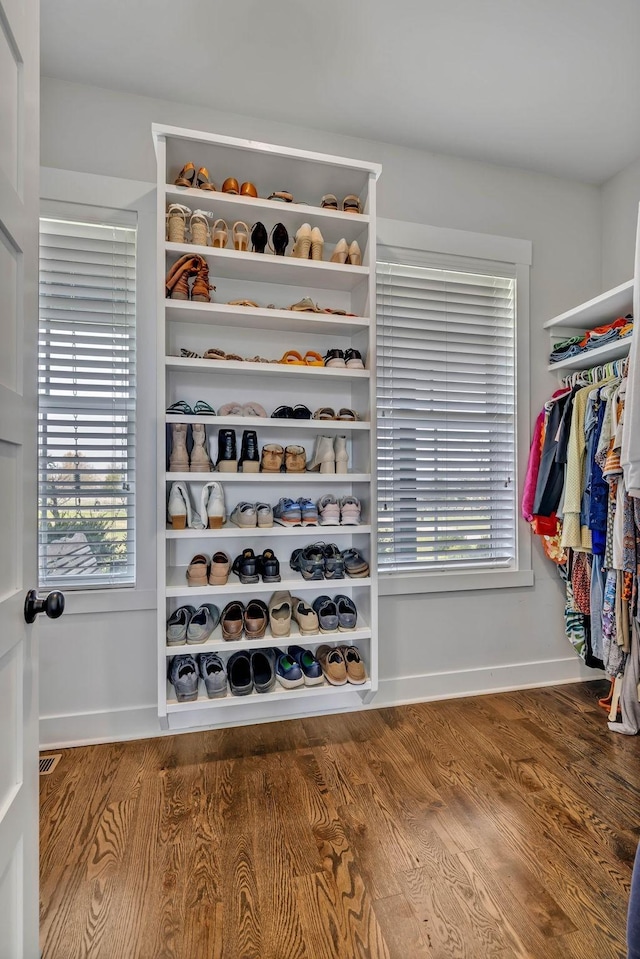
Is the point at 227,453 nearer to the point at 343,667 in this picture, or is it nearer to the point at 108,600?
the point at 108,600

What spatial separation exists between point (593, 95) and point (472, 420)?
4.79 feet

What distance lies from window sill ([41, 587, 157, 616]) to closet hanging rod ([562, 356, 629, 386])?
2224 mm

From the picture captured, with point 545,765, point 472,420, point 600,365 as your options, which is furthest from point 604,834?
point 600,365

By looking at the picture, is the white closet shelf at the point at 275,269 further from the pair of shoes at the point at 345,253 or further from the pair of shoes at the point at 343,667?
the pair of shoes at the point at 343,667

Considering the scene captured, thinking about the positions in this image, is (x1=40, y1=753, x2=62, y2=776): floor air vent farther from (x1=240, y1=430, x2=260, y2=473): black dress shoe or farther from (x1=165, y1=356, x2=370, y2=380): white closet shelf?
(x1=165, y1=356, x2=370, y2=380): white closet shelf

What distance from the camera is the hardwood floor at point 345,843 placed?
3.63 ft

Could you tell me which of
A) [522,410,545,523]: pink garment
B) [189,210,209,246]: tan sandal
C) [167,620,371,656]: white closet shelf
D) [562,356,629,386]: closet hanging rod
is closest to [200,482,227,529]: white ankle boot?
[167,620,371,656]: white closet shelf

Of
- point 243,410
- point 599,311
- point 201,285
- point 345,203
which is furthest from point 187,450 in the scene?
point 599,311

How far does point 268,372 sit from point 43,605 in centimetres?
128

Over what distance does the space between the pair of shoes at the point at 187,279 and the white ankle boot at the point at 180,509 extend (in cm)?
73

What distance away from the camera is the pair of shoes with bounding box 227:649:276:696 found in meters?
1.80

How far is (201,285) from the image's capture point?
5.97ft

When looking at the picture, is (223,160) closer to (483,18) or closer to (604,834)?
(483,18)

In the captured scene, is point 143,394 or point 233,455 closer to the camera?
point 233,455
